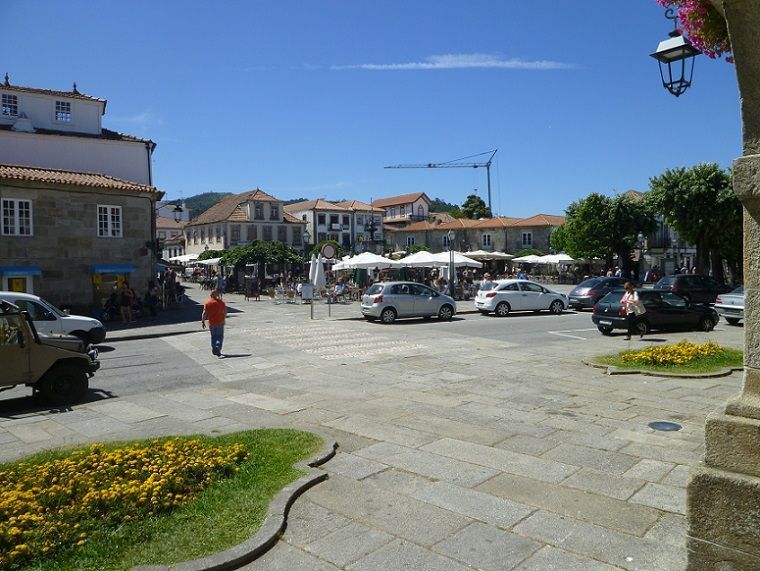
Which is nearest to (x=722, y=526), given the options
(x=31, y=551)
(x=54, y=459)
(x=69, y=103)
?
(x=31, y=551)

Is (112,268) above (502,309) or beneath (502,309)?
above

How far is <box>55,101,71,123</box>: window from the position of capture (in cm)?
3403

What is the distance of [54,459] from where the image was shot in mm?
6359

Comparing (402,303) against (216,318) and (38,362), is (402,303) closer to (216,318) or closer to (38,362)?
(216,318)

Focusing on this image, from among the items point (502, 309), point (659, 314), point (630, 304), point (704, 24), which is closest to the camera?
point (704, 24)

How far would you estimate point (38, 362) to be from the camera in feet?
31.3

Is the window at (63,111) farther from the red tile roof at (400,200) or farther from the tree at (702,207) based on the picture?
the red tile roof at (400,200)

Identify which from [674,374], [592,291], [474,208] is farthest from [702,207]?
[474,208]

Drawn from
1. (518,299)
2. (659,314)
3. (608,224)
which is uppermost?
(608,224)

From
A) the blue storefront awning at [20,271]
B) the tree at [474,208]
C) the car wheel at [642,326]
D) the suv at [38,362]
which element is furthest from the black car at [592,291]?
the tree at [474,208]

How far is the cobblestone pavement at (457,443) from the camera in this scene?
4430 mm

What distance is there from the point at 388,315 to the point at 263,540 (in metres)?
18.5

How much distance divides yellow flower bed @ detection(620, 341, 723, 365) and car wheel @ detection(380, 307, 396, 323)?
436 inches

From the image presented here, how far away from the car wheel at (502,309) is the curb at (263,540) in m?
20.7
